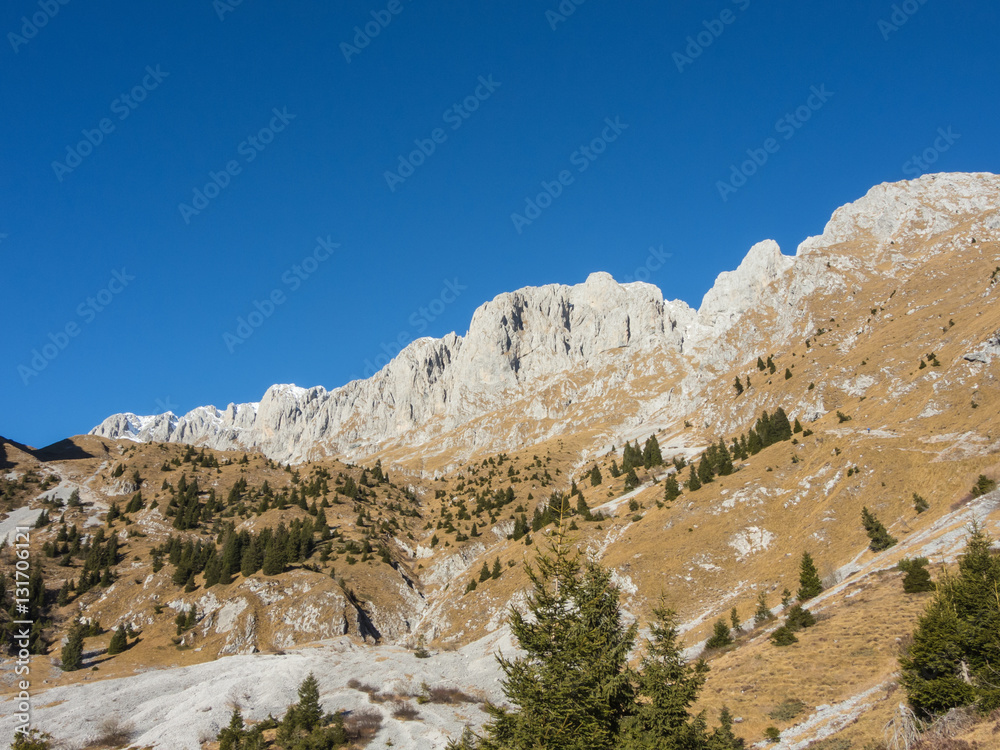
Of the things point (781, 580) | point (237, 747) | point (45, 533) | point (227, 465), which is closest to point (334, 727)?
point (237, 747)

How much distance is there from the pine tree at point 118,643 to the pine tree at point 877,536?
95150 millimetres

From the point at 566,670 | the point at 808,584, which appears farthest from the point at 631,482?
the point at 566,670

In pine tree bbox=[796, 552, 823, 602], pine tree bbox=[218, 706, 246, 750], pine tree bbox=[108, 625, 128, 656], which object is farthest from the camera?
pine tree bbox=[108, 625, 128, 656]

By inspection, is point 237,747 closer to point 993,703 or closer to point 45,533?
point 993,703

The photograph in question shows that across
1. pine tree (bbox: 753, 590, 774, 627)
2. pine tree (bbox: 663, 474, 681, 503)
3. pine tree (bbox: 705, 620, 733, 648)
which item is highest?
pine tree (bbox: 663, 474, 681, 503)

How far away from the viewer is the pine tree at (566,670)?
16.2 m

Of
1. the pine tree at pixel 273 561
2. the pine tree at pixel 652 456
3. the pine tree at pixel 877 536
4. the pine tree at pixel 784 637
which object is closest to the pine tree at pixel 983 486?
the pine tree at pixel 877 536

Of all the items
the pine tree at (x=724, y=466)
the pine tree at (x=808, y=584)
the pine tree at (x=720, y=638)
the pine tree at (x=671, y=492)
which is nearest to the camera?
the pine tree at (x=720, y=638)

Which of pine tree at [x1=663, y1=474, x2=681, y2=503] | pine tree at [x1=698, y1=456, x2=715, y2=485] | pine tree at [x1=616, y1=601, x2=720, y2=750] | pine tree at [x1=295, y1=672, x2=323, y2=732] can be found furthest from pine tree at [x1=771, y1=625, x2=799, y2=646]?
pine tree at [x1=698, y1=456, x2=715, y2=485]

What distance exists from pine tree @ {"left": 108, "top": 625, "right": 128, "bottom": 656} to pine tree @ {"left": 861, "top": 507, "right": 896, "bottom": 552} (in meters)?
95.2

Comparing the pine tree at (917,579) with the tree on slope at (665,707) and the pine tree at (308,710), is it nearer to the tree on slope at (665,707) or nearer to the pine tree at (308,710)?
the tree on slope at (665,707)

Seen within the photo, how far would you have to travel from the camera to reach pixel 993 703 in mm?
19984

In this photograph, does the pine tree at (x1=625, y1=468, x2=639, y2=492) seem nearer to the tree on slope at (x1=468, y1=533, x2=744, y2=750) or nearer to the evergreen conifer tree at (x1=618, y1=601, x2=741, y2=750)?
the evergreen conifer tree at (x1=618, y1=601, x2=741, y2=750)

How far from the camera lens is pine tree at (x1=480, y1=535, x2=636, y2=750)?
1619cm
